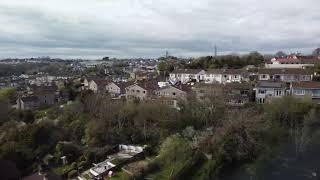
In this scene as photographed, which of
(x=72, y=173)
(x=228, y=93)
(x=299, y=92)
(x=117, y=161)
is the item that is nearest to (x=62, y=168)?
(x=72, y=173)

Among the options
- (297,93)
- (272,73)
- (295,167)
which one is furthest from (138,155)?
(272,73)

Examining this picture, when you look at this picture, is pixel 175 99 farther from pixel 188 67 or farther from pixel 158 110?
pixel 188 67

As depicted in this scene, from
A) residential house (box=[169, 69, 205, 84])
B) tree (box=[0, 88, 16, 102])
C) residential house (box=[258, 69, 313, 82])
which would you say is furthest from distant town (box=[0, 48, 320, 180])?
residential house (box=[169, 69, 205, 84])

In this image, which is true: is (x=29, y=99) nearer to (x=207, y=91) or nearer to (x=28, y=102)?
(x=28, y=102)

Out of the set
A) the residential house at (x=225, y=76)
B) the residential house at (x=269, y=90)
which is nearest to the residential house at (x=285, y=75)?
the residential house at (x=225, y=76)

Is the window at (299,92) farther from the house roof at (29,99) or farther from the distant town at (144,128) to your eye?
the house roof at (29,99)

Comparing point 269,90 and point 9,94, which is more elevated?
point 269,90
